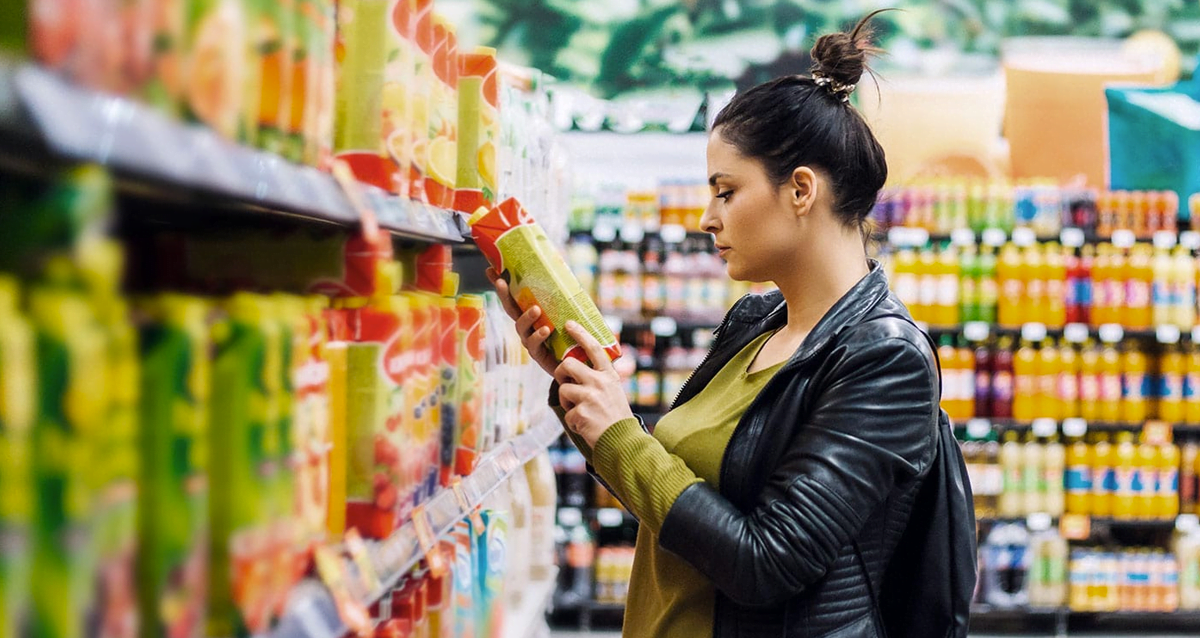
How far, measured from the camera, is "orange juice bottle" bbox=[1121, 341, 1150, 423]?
5641 millimetres

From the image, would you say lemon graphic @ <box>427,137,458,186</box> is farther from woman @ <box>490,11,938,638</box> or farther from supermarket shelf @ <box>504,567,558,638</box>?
supermarket shelf @ <box>504,567,558,638</box>

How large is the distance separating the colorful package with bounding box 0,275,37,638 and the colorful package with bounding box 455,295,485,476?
1.13m

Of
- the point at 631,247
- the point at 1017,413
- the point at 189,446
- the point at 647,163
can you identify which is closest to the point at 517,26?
the point at 647,163

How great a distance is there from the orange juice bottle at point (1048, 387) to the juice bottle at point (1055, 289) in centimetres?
15

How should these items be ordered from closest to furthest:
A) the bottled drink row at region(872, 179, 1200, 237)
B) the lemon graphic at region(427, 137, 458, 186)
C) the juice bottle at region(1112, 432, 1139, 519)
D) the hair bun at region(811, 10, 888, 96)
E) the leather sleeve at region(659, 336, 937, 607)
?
the leather sleeve at region(659, 336, 937, 607) < the lemon graphic at region(427, 137, 458, 186) < the hair bun at region(811, 10, 888, 96) < the juice bottle at region(1112, 432, 1139, 519) < the bottled drink row at region(872, 179, 1200, 237)

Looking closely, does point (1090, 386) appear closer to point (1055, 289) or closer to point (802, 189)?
point (1055, 289)

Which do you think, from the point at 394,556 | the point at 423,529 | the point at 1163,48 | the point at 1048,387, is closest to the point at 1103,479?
the point at 1048,387

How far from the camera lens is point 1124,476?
5621mm

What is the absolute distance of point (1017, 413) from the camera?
569 centimetres

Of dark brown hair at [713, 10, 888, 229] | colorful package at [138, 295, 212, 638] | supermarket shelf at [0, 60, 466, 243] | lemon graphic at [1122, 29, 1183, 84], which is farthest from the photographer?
lemon graphic at [1122, 29, 1183, 84]

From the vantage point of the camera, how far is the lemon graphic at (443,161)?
1609mm

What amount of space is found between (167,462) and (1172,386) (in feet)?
19.1

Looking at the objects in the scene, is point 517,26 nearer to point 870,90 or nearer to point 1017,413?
point 870,90

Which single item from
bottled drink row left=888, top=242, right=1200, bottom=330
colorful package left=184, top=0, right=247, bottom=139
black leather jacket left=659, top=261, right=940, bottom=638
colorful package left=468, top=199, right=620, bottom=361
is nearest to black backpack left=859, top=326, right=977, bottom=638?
black leather jacket left=659, top=261, right=940, bottom=638
